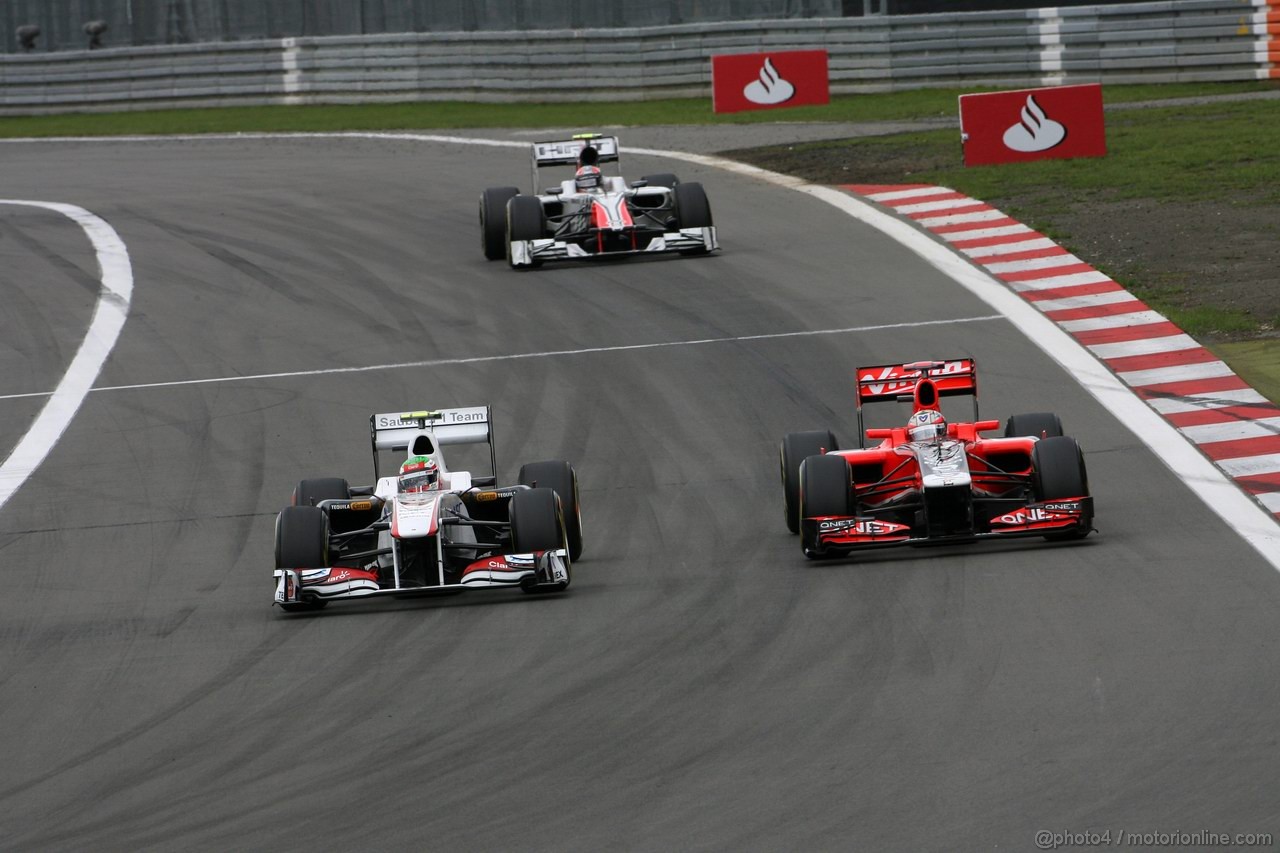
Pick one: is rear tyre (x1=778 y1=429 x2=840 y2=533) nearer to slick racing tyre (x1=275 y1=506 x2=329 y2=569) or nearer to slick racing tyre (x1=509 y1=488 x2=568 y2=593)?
slick racing tyre (x1=509 y1=488 x2=568 y2=593)

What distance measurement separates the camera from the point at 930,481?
36.7ft

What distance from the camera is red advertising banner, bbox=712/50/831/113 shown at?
107 ft

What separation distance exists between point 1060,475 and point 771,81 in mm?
22642

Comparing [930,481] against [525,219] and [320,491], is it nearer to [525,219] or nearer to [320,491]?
[320,491]

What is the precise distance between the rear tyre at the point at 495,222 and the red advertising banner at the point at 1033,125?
6.64 m

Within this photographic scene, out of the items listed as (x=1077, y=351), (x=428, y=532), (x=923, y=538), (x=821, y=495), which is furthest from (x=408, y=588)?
(x=1077, y=351)

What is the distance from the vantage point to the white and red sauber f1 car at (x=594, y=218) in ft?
70.4

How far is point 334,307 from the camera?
20.4 meters

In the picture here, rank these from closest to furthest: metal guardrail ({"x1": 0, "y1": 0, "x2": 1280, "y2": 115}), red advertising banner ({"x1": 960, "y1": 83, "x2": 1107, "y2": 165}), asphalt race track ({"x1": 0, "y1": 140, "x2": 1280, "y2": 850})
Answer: asphalt race track ({"x1": 0, "y1": 140, "x2": 1280, "y2": 850})
red advertising banner ({"x1": 960, "y1": 83, "x2": 1107, "y2": 165})
metal guardrail ({"x1": 0, "y1": 0, "x2": 1280, "y2": 115})

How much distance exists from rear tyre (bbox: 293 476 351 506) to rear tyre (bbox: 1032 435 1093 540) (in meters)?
4.33

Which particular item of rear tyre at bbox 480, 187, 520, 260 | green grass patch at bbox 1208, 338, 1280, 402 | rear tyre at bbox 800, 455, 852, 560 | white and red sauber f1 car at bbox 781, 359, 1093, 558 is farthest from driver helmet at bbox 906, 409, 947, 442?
rear tyre at bbox 480, 187, 520, 260

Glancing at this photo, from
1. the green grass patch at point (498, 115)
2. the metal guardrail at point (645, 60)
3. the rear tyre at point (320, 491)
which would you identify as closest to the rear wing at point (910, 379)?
the rear tyre at point (320, 491)

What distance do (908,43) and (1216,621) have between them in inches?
986

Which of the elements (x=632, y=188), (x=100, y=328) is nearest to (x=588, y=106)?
(x=632, y=188)
